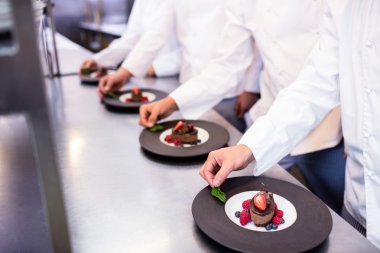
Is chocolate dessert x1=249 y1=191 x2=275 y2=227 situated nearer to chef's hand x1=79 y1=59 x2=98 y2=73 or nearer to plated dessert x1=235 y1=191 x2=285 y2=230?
plated dessert x1=235 y1=191 x2=285 y2=230

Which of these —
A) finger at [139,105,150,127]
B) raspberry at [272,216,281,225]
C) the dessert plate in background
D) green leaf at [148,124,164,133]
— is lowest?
the dessert plate in background

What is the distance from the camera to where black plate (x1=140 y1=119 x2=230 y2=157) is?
1.17m

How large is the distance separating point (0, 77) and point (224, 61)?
1.34 m

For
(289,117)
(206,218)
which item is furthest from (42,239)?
(289,117)

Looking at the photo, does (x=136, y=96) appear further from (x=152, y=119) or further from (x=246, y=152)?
(x=246, y=152)

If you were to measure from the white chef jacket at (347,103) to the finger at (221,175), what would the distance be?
106 mm

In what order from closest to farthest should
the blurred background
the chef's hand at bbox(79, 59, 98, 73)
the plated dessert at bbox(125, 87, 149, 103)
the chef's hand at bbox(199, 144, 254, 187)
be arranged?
the chef's hand at bbox(199, 144, 254, 187), the plated dessert at bbox(125, 87, 149, 103), the chef's hand at bbox(79, 59, 98, 73), the blurred background

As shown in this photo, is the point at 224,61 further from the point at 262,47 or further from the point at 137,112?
the point at 137,112

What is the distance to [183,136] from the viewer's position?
1239 mm

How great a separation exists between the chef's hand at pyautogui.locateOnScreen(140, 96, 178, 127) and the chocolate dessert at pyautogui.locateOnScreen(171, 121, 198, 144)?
5.6 inches

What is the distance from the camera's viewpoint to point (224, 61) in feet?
5.46

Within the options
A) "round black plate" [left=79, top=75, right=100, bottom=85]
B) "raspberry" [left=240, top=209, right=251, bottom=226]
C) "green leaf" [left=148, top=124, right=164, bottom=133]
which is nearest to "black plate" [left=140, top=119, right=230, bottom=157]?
"green leaf" [left=148, top=124, right=164, bottom=133]

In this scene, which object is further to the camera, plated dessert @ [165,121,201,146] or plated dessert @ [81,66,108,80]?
plated dessert @ [81,66,108,80]

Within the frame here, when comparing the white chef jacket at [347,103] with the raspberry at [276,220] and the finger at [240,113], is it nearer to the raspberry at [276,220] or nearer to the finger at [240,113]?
the raspberry at [276,220]
